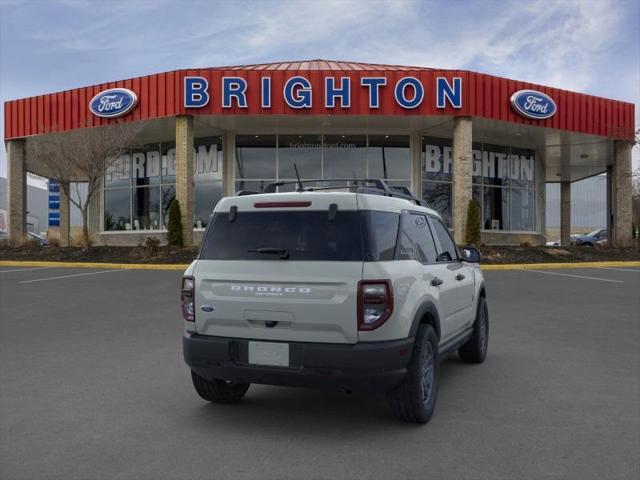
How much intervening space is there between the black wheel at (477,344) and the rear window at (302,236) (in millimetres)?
2414

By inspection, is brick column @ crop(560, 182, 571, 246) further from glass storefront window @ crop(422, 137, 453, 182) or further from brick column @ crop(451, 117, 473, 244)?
brick column @ crop(451, 117, 473, 244)

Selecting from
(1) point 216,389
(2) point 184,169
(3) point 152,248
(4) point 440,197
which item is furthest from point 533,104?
(1) point 216,389

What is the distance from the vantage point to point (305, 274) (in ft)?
13.4

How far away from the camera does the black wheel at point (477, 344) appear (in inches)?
249

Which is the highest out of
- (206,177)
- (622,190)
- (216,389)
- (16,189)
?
(206,177)

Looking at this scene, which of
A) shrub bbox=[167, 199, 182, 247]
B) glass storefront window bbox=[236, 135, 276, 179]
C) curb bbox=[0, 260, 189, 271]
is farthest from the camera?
glass storefront window bbox=[236, 135, 276, 179]

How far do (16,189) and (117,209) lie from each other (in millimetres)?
4207

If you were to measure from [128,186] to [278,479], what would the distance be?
25.0 metres

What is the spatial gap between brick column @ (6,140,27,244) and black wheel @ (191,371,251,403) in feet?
74.4

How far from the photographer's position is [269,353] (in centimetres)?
410

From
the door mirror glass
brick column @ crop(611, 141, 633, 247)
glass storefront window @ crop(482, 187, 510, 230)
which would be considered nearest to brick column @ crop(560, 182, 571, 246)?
brick column @ crop(611, 141, 633, 247)

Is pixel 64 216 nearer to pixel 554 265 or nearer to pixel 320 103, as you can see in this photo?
pixel 320 103

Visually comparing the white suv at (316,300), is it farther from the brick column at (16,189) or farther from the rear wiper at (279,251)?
the brick column at (16,189)

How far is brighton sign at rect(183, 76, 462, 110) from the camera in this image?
20.2 meters
